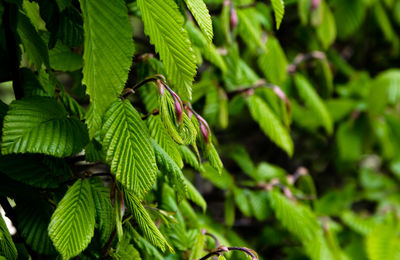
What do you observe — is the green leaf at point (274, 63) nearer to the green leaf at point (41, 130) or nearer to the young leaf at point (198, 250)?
the young leaf at point (198, 250)

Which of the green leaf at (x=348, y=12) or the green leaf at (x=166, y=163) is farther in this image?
the green leaf at (x=348, y=12)

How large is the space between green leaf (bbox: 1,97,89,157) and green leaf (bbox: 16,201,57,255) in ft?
0.37

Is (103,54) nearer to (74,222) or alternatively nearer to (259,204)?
(74,222)

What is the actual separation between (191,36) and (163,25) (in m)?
0.38

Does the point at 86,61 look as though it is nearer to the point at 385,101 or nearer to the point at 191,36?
the point at 191,36

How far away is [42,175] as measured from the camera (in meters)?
0.55

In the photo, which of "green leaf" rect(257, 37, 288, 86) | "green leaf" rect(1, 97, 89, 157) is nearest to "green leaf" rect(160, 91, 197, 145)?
"green leaf" rect(1, 97, 89, 157)

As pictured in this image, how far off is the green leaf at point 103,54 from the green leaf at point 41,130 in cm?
8

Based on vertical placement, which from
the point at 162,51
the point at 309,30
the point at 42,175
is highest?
the point at 162,51

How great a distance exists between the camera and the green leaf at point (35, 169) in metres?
0.53

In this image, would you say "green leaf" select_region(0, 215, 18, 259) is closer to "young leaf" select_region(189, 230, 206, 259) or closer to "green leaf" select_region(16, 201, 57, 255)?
"green leaf" select_region(16, 201, 57, 255)

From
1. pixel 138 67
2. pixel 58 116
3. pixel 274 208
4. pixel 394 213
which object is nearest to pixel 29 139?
pixel 58 116

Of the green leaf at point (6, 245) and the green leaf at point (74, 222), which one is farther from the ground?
the green leaf at point (74, 222)

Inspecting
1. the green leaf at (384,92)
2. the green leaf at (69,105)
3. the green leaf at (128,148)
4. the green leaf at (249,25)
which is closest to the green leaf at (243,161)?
the green leaf at (249,25)
